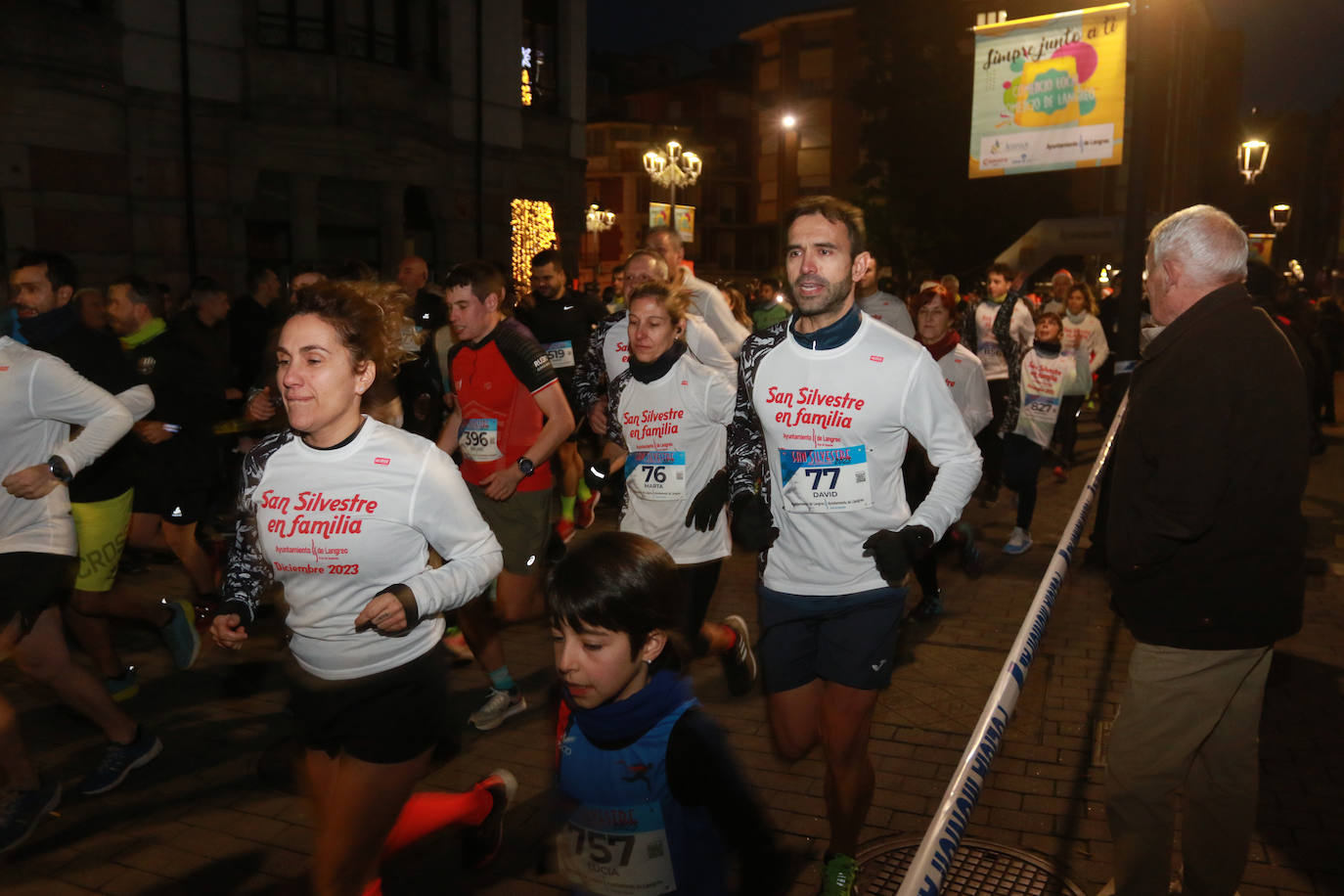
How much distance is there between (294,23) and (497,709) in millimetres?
16312

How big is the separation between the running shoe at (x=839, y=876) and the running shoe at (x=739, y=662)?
1.70m

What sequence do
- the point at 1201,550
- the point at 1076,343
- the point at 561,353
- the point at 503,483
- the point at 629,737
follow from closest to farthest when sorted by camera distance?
1. the point at 629,737
2. the point at 1201,550
3. the point at 503,483
4. the point at 561,353
5. the point at 1076,343

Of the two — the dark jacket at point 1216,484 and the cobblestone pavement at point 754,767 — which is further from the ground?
the dark jacket at point 1216,484

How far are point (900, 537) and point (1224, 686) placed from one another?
3.25ft

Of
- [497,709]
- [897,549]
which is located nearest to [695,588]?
[497,709]

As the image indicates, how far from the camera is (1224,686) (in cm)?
306

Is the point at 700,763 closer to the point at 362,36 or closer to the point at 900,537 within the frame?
the point at 900,537

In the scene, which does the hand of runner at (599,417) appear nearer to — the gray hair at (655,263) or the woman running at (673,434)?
the woman running at (673,434)

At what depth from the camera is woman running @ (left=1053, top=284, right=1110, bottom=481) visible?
40.3 feet

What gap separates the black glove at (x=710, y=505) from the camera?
3.98 m

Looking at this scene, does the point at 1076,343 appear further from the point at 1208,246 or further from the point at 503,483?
the point at 1208,246

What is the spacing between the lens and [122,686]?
558cm

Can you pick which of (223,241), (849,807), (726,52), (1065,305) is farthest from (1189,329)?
(726,52)

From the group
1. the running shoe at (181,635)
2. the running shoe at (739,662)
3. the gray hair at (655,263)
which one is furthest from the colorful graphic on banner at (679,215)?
the running shoe at (739,662)
